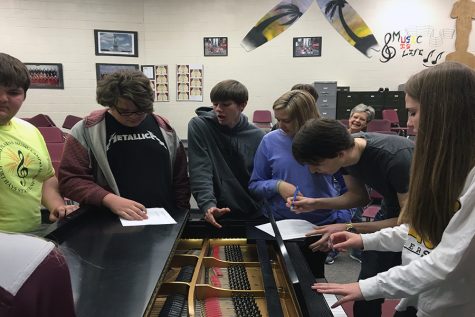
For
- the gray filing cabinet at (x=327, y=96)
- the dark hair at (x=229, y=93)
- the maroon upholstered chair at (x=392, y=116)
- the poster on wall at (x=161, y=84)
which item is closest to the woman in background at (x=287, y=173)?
the dark hair at (x=229, y=93)

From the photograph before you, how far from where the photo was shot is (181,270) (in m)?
1.49

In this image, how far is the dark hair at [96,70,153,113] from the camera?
63.3 inches

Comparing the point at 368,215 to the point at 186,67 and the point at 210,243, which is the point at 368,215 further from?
the point at 186,67

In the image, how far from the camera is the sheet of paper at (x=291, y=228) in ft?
5.15

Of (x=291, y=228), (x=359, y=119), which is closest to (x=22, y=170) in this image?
(x=291, y=228)

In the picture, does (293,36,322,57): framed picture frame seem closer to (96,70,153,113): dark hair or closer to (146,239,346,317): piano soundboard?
(96,70,153,113): dark hair

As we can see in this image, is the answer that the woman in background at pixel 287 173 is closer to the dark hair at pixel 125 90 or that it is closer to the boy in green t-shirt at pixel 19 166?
the dark hair at pixel 125 90

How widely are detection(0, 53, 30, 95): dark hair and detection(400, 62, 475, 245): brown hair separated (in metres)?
1.60

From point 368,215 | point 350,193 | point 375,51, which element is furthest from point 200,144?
point 375,51

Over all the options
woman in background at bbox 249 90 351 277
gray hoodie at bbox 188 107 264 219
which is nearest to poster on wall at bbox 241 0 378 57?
gray hoodie at bbox 188 107 264 219

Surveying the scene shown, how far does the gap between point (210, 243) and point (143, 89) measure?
0.82m

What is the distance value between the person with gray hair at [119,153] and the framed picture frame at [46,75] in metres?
7.81

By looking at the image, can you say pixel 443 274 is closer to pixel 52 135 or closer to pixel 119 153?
pixel 119 153

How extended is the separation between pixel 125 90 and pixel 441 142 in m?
1.31
